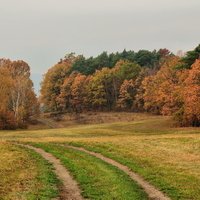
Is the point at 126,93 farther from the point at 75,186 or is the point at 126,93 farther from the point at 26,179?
the point at 75,186

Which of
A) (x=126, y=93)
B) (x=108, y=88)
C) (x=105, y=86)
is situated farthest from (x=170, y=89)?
(x=105, y=86)

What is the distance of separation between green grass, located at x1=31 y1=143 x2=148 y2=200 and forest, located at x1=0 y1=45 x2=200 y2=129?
1119 inches

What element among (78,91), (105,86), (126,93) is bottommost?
(126,93)

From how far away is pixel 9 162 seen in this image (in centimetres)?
1418

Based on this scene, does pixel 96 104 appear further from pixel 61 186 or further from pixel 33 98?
pixel 61 186

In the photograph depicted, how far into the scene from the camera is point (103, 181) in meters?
10.6

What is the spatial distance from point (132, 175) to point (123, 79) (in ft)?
257

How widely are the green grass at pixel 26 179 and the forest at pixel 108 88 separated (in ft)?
99.4

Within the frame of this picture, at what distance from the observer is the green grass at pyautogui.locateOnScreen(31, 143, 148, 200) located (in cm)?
882

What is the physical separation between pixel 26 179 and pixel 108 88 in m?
79.6

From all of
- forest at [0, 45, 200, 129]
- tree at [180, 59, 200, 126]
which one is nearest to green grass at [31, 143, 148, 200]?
tree at [180, 59, 200, 126]

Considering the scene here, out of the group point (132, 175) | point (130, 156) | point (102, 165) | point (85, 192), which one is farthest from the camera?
point (130, 156)

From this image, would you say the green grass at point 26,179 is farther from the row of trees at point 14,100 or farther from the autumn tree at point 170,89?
the row of trees at point 14,100

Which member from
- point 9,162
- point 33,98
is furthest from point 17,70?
point 9,162
